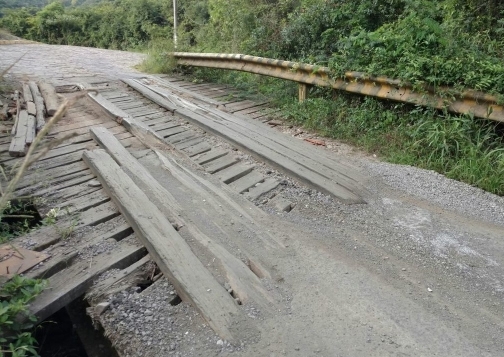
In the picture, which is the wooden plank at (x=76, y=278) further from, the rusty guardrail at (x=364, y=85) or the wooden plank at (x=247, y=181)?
the rusty guardrail at (x=364, y=85)

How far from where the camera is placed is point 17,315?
8.53ft

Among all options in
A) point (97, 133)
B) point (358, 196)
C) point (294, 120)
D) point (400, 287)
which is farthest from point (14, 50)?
point (400, 287)

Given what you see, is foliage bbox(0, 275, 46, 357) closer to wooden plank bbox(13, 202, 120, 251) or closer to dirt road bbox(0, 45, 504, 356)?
dirt road bbox(0, 45, 504, 356)

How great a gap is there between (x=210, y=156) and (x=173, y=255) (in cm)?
227

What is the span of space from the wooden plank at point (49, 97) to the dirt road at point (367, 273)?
253 centimetres

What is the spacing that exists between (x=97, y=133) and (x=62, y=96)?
89.0 inches

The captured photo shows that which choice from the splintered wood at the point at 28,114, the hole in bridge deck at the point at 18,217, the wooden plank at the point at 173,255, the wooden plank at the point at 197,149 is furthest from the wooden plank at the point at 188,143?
the hole in bridge deck at the point at 18,217

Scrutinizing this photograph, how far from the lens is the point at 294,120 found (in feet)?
22.1

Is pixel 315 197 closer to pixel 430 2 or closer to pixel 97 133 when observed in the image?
pixel 97 133

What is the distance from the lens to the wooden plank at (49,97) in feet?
20.9

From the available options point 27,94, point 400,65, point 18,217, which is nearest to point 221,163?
point 18,217

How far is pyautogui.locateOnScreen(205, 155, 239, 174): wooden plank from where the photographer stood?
495 centimetres

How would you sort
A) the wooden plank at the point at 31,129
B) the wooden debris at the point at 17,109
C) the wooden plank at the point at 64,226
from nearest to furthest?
the wooden plank at the point at 64,226
the wooden plank at the point at 31,129
the wooden debris at the point at 17,109

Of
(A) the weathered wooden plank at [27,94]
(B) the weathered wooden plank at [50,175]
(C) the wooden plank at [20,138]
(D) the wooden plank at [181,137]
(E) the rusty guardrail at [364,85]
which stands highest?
(E) the rusty guardrail at [364,85]
